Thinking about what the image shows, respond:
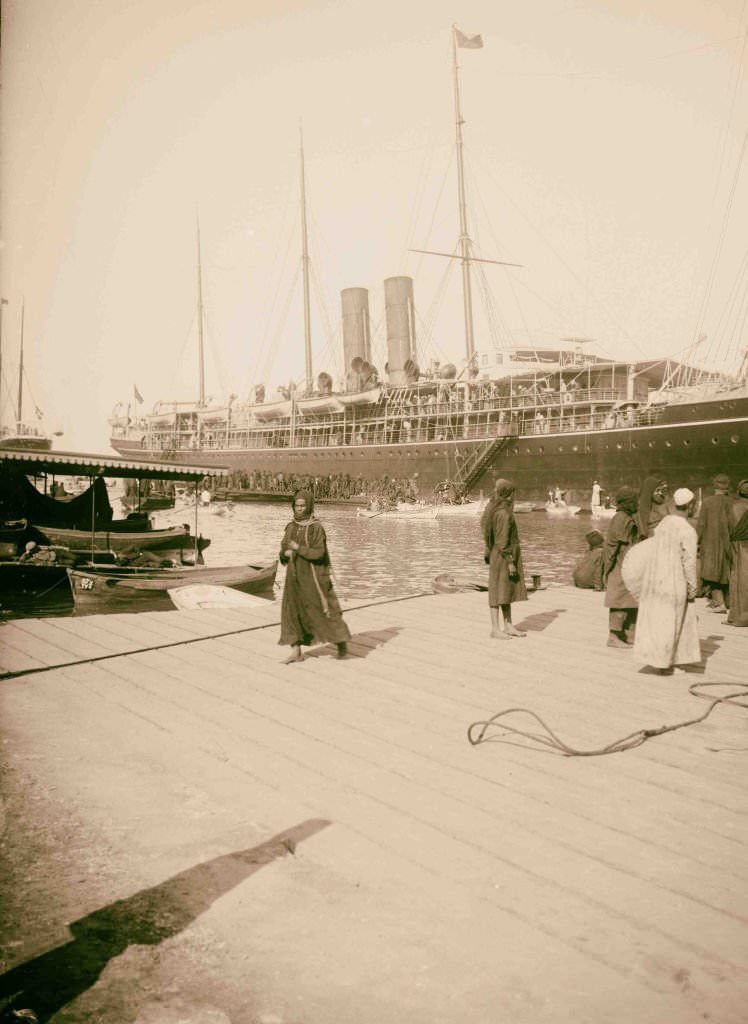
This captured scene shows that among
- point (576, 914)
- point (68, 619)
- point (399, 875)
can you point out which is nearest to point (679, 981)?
point (576, 914)

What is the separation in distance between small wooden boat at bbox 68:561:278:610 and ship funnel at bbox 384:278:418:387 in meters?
41.9

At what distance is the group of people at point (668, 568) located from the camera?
A: 544 cm

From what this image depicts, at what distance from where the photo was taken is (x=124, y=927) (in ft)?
8.23

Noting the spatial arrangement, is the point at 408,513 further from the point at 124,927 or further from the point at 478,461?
the point at 124,927

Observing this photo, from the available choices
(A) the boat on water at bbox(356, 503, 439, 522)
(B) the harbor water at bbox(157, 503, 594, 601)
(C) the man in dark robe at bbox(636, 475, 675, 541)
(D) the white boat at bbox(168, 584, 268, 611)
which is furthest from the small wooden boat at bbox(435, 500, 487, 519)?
(C) the man in dark robe at bbox(636, 475, 675, 541)

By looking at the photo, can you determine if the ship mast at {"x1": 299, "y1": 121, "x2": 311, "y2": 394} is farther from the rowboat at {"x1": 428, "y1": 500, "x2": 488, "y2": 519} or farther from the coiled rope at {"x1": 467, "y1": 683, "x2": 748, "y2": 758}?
the coiled rope at {"x1": 467, "y1": 683, "x2": 748, "y2": 758}

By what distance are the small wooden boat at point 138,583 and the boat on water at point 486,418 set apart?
2569cm

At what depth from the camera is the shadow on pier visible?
7.13ft

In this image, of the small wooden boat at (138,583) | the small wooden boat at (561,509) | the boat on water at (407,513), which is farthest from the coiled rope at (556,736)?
the small wooden boat at (561,509)

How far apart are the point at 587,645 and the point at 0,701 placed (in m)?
4.73

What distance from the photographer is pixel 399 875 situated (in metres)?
2.80

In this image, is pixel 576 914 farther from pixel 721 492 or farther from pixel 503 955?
pixel 721 492

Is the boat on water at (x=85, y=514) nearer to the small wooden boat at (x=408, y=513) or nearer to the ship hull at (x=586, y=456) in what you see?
the small wooden boat at (x=408, y=513)

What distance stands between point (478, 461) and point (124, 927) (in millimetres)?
40696
